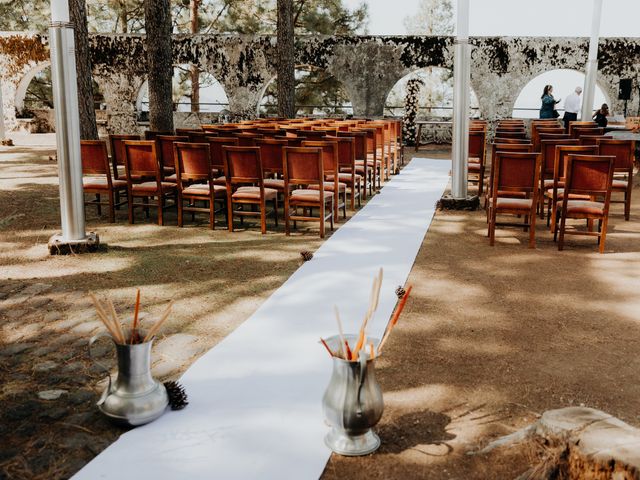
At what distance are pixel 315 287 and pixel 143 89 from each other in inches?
705

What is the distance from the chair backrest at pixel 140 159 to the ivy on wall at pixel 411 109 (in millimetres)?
11262

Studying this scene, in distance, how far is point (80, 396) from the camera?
10.7 feet

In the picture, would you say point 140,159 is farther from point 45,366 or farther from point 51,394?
point 51,394

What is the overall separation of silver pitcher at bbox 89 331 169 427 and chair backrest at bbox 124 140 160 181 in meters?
4.40

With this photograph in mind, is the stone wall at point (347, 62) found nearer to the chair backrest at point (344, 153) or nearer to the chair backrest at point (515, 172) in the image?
the chair backrest at point (344, 153)

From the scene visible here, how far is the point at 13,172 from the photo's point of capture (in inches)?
446

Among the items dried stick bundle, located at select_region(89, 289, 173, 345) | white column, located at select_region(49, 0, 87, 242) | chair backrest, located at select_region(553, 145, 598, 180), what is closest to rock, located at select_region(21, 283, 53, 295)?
white column, located at select_region(49, 0, 87, 242)

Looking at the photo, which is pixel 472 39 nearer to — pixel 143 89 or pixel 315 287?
pixel 143 89

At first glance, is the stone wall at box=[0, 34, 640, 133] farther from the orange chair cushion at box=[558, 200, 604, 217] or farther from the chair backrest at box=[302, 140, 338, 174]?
the orange chair cushion at box=[558, 200, 604, 217]

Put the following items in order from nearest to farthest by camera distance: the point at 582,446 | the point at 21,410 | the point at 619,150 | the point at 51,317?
1. the point at 582,446
2. the point at 21,410
3. the point at 51,317
4. the point at 619,150

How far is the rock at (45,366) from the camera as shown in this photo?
3.54 metres

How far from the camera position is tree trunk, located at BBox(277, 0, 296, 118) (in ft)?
52.4

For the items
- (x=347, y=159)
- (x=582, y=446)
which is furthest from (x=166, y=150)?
(x=582, y=446)

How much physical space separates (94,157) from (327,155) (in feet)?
8.32
